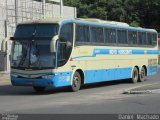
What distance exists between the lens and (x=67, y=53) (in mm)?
22938

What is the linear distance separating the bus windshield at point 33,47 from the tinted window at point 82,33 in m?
1.77

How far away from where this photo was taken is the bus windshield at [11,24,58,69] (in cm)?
2208

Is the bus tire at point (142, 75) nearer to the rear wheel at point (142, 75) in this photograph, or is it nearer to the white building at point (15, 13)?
the rear wheel at point (142, 75)

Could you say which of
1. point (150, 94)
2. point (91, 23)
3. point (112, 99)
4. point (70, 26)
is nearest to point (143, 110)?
point (112, 99)

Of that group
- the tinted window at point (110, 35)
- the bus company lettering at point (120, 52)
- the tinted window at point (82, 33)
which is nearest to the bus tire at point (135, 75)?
the bus company lettering at point (120, 52)

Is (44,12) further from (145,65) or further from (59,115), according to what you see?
(59,115)

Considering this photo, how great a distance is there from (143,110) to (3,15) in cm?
2827

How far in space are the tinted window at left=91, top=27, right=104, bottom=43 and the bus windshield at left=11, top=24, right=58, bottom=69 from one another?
349cm

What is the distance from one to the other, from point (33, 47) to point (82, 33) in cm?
295

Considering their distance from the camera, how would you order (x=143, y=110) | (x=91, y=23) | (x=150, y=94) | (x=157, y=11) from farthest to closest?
(x=157, y=11), (x=91, y=23), (x=150, y=94), (x=143, y=110)

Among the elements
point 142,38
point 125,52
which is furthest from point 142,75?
point 125,52

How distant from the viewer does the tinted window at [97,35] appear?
1004 inches

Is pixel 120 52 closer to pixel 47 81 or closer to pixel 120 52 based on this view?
pixel 120 52

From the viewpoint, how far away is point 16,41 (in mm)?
22984
